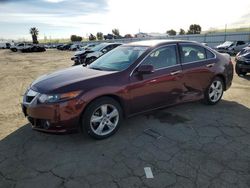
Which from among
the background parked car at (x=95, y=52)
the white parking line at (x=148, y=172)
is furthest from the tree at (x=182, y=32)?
the white parking line at (x=148, y=172)

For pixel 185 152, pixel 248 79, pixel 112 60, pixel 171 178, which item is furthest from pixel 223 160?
pixel 248 79

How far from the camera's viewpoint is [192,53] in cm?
539

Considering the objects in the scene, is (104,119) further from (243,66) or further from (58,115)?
(243,66)

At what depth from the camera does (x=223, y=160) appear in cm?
346

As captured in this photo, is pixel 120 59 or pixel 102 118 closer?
pixel 102 118

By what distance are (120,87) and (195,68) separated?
6.61ft

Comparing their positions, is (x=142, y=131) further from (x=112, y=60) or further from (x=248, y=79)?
(x=248, y=79)

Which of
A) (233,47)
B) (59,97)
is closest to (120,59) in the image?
(59,97)

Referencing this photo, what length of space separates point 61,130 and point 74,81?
0.81 metres

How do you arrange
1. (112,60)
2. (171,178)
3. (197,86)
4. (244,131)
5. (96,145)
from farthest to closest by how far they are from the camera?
1. (197,86)
2. (112,60)
3. (244,131)
4. (96,145)
5. (171,178)

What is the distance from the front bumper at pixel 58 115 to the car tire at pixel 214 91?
3235 mm

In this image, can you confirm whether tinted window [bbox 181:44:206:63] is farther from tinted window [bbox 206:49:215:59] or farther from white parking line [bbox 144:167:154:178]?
white parking line [bbox 144:167:154:178]

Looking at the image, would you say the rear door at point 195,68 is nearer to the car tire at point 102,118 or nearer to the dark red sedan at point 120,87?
the dark red sedan at point 120,87

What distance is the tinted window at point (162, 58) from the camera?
4616mm
